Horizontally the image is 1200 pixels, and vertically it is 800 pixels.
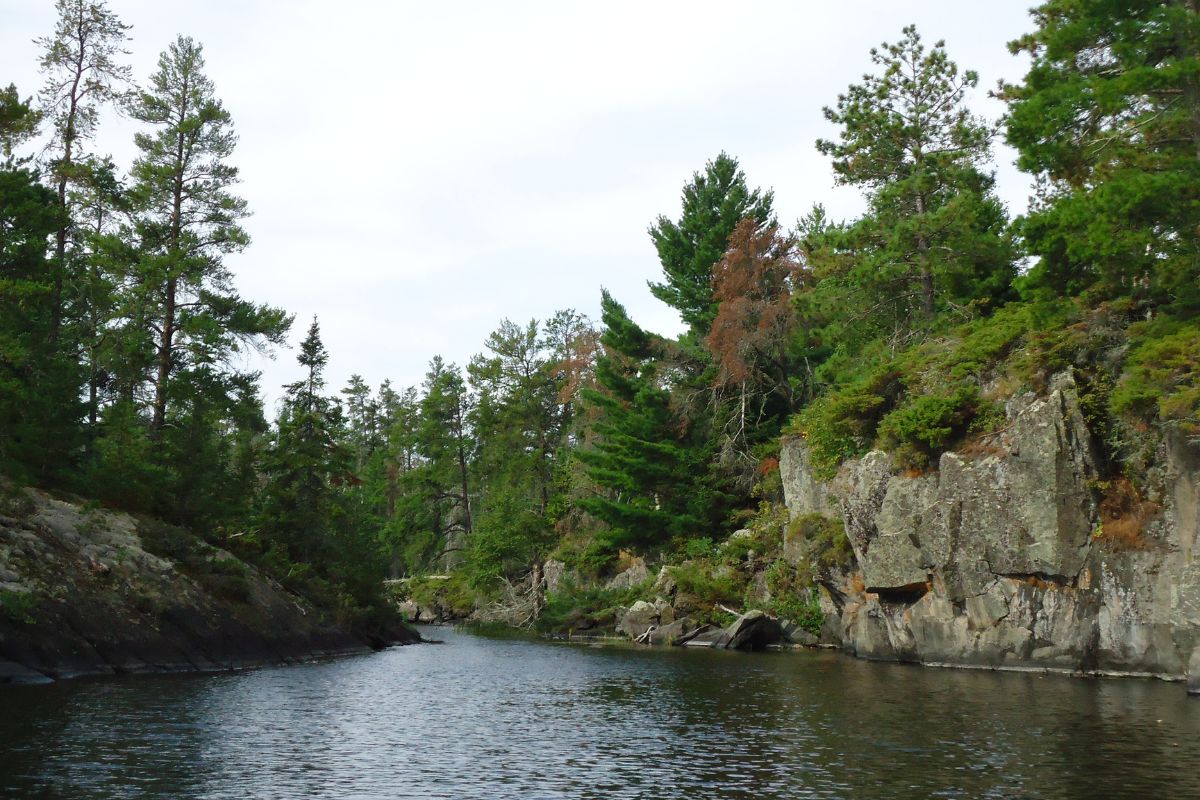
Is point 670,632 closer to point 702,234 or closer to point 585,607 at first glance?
point 585,607

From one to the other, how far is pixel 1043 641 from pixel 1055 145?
14.3m

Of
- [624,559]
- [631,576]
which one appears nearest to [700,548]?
[631,576]

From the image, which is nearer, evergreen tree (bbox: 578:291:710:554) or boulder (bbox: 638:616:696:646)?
boulder (bbox: 638:616:696:646)

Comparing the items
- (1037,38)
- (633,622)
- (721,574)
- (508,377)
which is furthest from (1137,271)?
(508,377)

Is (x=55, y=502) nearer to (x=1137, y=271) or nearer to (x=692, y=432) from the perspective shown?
(x=1137, y=271)

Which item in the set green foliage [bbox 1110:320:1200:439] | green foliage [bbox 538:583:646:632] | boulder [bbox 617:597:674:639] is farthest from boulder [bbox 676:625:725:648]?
green foliage [bbox 1110:320:1200:439]

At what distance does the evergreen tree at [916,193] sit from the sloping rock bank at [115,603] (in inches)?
1016

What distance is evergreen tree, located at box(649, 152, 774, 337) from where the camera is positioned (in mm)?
56469

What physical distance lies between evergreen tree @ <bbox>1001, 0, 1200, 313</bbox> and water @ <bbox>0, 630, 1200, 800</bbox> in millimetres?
10951

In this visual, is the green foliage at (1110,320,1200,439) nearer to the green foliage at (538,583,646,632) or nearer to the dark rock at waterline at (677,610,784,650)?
the dark rock at waterline at (677,610,784,650)

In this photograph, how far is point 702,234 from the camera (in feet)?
192

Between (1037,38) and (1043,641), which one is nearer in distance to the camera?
(1037,38)

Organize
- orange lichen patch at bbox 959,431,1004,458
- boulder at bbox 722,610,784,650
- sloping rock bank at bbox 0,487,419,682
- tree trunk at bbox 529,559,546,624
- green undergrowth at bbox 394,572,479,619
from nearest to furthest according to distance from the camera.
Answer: sloping rock bank at bbox 0,487,419,682
orange lichen patch at bbox 959,431,1004,458
boulder at bbox 722,610,784,650
tree trunk at bbox 529,559,546,624
green undergrowth at bbox 394,572,479,619

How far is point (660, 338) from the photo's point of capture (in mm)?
57125
